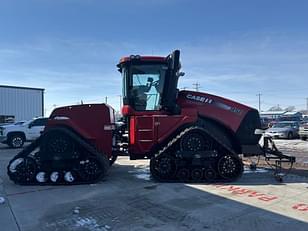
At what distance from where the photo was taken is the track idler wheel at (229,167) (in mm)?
8773

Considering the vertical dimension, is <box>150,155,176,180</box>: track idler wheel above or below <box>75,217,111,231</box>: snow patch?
above

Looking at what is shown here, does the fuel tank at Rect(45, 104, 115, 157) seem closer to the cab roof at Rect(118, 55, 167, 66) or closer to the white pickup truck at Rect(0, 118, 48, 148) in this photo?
the cab roof at Rect(118, 55, 167, 66)

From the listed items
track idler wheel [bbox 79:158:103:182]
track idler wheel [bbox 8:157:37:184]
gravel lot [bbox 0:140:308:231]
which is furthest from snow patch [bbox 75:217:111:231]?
track idler wheel [bbox 8:157:37:184]

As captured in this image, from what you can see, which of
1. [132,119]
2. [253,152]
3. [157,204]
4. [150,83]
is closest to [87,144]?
[132,119]

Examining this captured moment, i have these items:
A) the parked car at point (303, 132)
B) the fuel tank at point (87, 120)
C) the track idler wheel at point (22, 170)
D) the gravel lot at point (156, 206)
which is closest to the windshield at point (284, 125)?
the parked car at point (303, 132)

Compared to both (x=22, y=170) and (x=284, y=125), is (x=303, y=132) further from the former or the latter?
(x=22, y=170)

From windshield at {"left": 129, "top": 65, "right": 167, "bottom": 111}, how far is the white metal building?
26.9 m

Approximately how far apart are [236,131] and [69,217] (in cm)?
521

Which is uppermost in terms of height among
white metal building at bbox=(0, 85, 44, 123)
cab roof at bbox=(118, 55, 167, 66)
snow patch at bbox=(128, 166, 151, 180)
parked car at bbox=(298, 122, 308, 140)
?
white metal building at bbox=(0, 85, 44, 123)

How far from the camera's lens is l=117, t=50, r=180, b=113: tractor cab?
9.23 meters

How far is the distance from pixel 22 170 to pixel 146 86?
3703 mm

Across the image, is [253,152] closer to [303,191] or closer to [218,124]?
[218,124]

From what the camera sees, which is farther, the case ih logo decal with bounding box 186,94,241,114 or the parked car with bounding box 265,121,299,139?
the parked car with bounding box 265,121,299,139

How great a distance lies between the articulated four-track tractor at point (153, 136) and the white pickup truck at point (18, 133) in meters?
11.5
